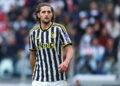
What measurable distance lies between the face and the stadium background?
4267 mm

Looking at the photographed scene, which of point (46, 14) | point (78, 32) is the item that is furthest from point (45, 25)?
point (78, 32)

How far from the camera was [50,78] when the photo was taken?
5012 mm

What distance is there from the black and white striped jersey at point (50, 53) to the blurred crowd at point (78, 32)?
5114 mm

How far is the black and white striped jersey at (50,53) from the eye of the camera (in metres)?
5.02

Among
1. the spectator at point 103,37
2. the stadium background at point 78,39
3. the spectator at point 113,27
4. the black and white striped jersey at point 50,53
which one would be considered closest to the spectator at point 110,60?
the stadium background at point 78,39

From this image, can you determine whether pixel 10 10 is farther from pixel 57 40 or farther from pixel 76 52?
pixel 57 40

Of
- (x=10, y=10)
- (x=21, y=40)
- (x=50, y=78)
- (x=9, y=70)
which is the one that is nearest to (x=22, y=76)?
(x=9, y=70)

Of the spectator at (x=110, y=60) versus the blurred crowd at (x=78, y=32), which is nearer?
the spectator at (x=110, y=60)

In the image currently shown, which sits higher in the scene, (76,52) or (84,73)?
(76,52)

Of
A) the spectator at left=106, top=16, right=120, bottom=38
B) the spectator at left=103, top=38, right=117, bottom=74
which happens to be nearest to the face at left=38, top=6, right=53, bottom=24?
the spectator at left=103, top=38, right=117, bottom=74

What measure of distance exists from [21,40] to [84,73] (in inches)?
114

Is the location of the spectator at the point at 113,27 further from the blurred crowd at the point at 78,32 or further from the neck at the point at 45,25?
the neck at the point at 45,25

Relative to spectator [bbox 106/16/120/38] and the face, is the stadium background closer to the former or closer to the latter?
spectator [bbox 106/16/120/38]

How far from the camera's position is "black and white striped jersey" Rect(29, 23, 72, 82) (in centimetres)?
502
